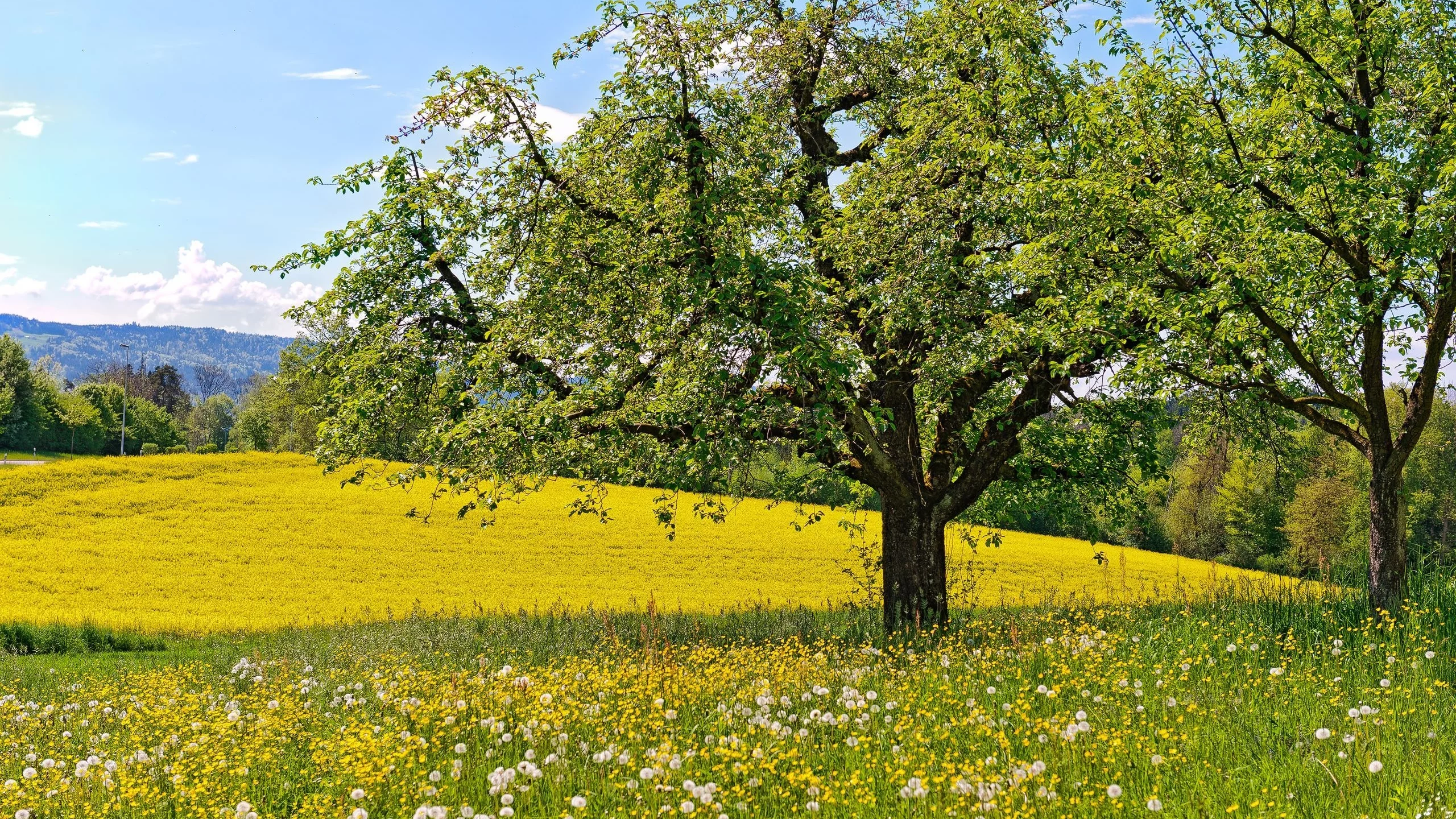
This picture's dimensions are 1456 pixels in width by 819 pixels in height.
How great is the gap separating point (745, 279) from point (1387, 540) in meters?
8.34

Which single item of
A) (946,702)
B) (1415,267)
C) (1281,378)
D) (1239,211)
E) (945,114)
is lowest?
(946,702)

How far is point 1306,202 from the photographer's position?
9820mm

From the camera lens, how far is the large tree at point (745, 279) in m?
11.0

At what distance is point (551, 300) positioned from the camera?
12.3 meters

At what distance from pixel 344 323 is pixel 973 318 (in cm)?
955

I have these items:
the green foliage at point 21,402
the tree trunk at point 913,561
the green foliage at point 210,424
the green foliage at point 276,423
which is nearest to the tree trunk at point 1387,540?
the tree trunk at point 913,561

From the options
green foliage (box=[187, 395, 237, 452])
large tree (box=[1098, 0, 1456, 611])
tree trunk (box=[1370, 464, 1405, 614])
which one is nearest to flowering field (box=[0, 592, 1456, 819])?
tree trunk (box=[1370, 464, 1405, 614])

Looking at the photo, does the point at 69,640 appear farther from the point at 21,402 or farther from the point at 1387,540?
the point at 21,402

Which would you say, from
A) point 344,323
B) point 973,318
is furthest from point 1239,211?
point 344,323

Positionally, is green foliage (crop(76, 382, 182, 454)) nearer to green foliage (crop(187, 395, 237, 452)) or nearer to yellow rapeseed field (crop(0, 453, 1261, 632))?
green foliage (crop(187, 395, 237, 452))

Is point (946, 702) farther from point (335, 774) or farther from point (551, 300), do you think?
point (551, 300)

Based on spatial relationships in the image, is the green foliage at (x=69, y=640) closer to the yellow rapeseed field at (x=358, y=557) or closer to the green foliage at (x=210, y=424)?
the yellow rapeseed field at (x=358, y=557)

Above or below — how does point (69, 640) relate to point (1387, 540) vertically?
below

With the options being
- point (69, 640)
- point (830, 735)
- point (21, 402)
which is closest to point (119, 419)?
point (21, 402)
